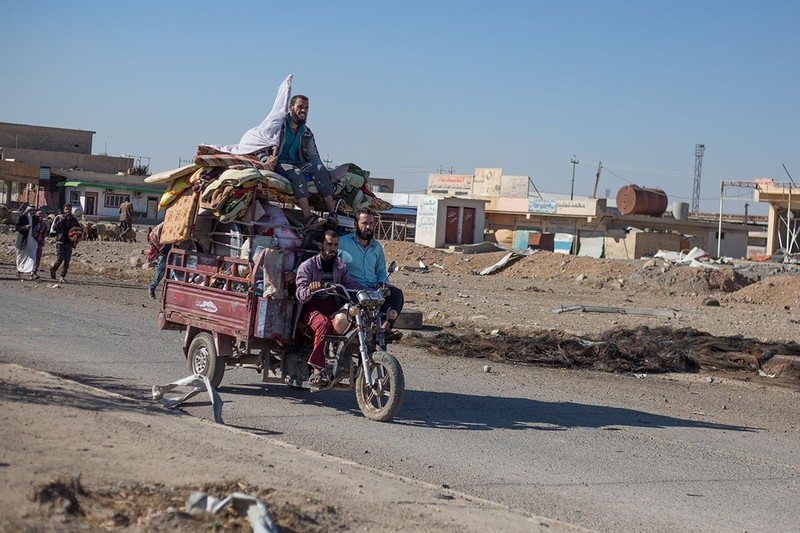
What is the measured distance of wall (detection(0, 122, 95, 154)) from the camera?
8794cm

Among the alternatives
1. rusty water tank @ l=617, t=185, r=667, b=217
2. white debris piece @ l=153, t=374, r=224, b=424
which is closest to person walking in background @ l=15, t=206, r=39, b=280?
white debris piece @ l=153, t=374, r=224, b=424

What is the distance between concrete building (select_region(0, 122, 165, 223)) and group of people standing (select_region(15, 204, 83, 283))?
129 ft

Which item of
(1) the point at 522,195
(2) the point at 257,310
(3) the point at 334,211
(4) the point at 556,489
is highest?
(1) the point at 522,195

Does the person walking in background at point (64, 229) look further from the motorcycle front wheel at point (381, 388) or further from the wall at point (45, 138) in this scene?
the wall at point (45, 138)

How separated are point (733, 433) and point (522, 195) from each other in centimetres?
7428

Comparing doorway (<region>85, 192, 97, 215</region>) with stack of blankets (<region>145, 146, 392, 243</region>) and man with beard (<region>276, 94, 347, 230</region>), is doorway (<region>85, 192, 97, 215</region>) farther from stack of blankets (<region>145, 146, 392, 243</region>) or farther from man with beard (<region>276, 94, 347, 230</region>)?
man with beard (<region>276, 94, 347, 230</region>)

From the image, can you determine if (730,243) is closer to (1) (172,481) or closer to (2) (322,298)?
(2) (322,298)

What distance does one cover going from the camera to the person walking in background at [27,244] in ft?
77.7

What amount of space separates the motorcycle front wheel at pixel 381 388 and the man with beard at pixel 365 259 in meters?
0.59

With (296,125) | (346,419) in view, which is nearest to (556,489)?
(346,419)

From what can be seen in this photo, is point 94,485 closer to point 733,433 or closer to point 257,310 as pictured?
point 257,310

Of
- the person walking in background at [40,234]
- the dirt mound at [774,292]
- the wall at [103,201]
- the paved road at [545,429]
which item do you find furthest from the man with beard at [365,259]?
the wall at [103,201]

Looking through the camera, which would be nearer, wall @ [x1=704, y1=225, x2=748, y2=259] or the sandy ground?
the sandy ground

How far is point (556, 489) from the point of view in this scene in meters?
6.93
